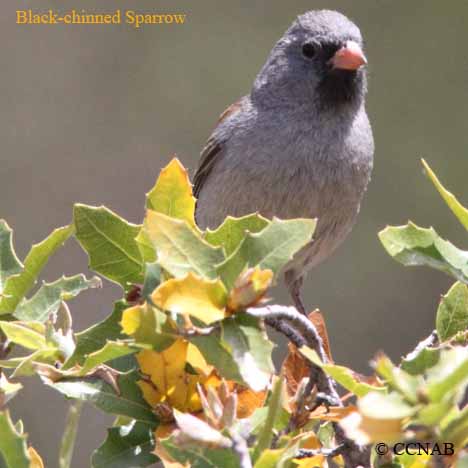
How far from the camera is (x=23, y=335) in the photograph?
4.17ft

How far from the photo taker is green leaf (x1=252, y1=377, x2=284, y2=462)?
1.05 metres

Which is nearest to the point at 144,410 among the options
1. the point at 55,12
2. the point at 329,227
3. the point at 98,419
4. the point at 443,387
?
the point at 443,387

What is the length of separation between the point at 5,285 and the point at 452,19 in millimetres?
4756

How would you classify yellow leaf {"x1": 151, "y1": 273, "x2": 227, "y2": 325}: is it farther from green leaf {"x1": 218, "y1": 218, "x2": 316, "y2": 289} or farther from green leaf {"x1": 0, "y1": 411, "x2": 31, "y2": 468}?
green leaf {"x1": 0, "y1": 411, "x2": 31, "y2": 468}

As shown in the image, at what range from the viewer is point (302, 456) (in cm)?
125

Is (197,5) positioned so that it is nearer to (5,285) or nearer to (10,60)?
(10,60)

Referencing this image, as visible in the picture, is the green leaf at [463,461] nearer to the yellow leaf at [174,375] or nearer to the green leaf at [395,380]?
the green leaf at [395,380]

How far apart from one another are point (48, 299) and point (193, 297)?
0.36m

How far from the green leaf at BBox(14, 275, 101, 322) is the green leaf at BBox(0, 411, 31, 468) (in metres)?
0.25

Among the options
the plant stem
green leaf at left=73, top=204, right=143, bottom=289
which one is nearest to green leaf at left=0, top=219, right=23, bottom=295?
green leaf at left=73, top=204, right=143, bottom=289

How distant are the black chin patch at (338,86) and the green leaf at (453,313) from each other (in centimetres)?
153

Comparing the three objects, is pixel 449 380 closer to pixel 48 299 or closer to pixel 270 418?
pixel 270 418

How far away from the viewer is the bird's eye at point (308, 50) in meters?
2.93

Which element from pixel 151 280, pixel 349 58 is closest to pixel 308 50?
pixel 349 58
